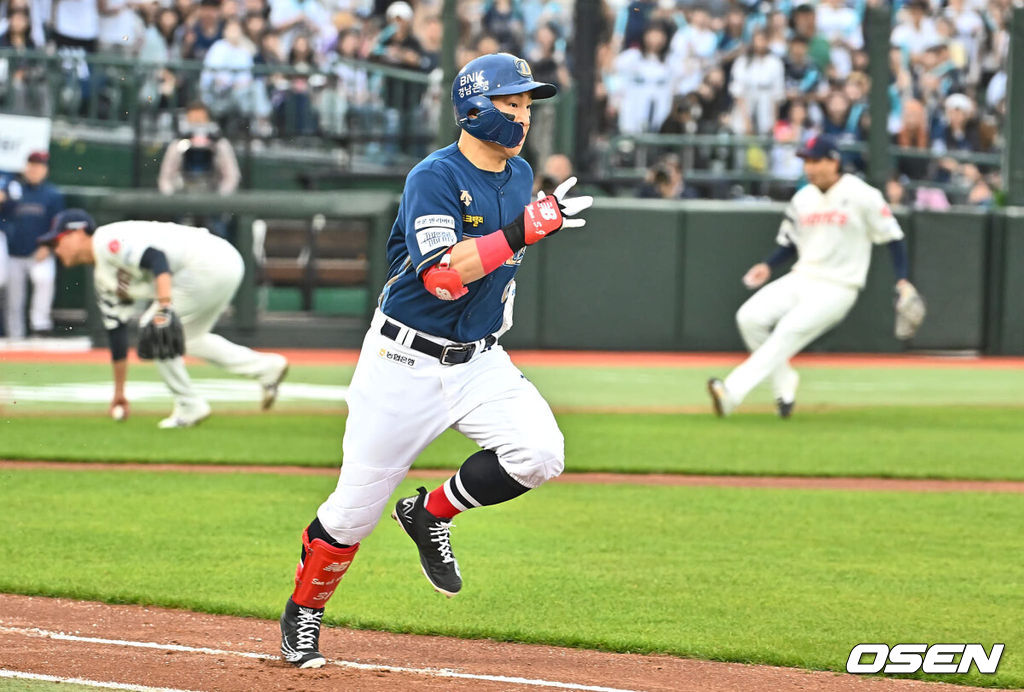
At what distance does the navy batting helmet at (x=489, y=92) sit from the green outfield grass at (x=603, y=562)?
71.3 inches

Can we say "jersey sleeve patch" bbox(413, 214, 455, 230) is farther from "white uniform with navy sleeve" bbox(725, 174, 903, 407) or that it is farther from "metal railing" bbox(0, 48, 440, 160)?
"metal railing" bbox(0, 48, 440, 160)

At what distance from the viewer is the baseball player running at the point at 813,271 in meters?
Result: 12.2

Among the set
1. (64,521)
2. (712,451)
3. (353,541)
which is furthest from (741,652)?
(712,451)

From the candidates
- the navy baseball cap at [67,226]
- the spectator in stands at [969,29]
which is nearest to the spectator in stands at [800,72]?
the spectator in stands at [969,29]

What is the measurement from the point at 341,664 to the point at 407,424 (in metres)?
0.82

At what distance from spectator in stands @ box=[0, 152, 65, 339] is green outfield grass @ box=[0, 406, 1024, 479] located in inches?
244

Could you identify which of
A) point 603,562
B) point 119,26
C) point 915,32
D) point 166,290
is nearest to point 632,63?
point 915,32

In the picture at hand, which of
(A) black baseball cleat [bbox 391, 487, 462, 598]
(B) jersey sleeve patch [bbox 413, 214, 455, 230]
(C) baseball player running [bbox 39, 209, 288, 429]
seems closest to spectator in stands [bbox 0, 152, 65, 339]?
(C) baseball player running [bbox 39, 209, 288, 429]

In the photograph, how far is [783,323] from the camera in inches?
483

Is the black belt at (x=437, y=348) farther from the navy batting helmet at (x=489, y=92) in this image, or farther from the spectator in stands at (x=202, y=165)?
the spectator in stands at (x=202, y=165)

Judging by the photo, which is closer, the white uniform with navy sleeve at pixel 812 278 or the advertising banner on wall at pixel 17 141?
the white uniform with navy sleeve at pixel 812 278

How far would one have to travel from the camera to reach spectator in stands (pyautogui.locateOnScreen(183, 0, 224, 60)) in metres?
18.9

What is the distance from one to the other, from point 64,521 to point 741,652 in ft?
13.3

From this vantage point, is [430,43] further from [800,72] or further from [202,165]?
[800,72]
